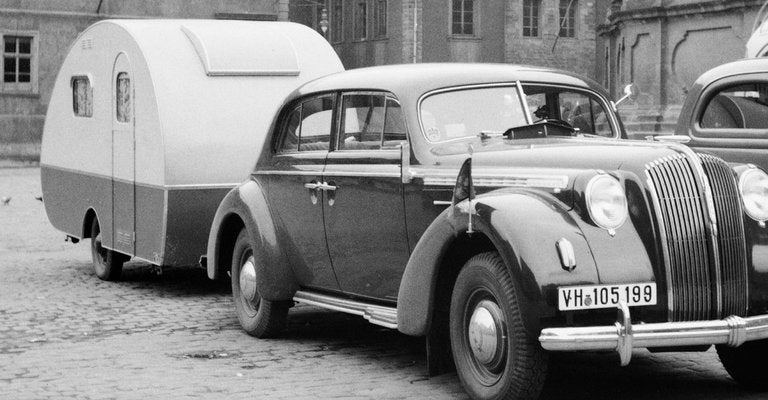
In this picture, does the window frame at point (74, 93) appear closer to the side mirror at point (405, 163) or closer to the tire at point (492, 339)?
the side mirror at point (405, 163)

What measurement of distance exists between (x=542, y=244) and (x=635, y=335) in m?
0.60

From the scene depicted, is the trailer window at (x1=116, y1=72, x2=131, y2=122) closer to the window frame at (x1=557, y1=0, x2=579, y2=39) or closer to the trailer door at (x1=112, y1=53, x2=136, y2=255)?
the trailer door at (x1=112, y1=53, x2=136, y2=255)

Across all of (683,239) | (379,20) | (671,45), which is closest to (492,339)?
(683,239)

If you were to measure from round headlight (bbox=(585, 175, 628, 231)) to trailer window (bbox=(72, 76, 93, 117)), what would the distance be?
26.4 ft

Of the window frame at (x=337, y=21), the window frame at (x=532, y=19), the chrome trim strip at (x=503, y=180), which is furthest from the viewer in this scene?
the window frame at (x=337, y=21)

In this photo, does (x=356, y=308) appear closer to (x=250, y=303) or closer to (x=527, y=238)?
(x=250, y=303)

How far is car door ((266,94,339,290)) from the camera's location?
848 centimetres

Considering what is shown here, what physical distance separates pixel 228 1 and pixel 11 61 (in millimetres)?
7244

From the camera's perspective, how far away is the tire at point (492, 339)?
6191 millimetres

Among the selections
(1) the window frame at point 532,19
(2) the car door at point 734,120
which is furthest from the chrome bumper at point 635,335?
(1) the window frame at point 532,19

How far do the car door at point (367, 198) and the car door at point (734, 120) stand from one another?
103 inches

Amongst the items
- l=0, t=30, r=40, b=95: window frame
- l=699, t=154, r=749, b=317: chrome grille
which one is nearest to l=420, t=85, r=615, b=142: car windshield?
l=699, t=154, r=749, b=317: chrome grille

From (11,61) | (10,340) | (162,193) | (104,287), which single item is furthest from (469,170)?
(11,61)

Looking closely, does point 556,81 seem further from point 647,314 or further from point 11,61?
point 11,61
